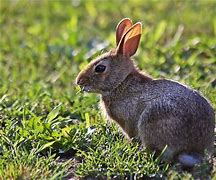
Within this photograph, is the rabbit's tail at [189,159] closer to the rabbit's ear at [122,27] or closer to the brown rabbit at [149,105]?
the brown rabbit at [149,105]

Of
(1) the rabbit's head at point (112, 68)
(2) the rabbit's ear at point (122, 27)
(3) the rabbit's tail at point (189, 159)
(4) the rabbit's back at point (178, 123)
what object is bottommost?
(3) the rabbit's tail at point (189, 159)

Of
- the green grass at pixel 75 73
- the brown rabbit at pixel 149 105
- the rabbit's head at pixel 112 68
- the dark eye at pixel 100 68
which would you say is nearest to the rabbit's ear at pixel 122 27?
the brown rabbit at pixel 149 105

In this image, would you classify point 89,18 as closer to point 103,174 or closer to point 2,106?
point 2,106

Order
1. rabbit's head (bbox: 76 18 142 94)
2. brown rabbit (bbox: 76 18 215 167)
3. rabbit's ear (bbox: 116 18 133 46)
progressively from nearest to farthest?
brown rabbit (bbox: 76 18 215 167) < rabbit's head (bbox: 76 18 142 94) < rabbit's ear (bbox: 116 18 133 46)

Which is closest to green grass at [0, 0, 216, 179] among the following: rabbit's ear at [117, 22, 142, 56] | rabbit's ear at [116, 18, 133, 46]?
rabbit's ear at [117, 22, 142, 56]

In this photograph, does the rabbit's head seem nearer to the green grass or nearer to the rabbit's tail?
the green grass
